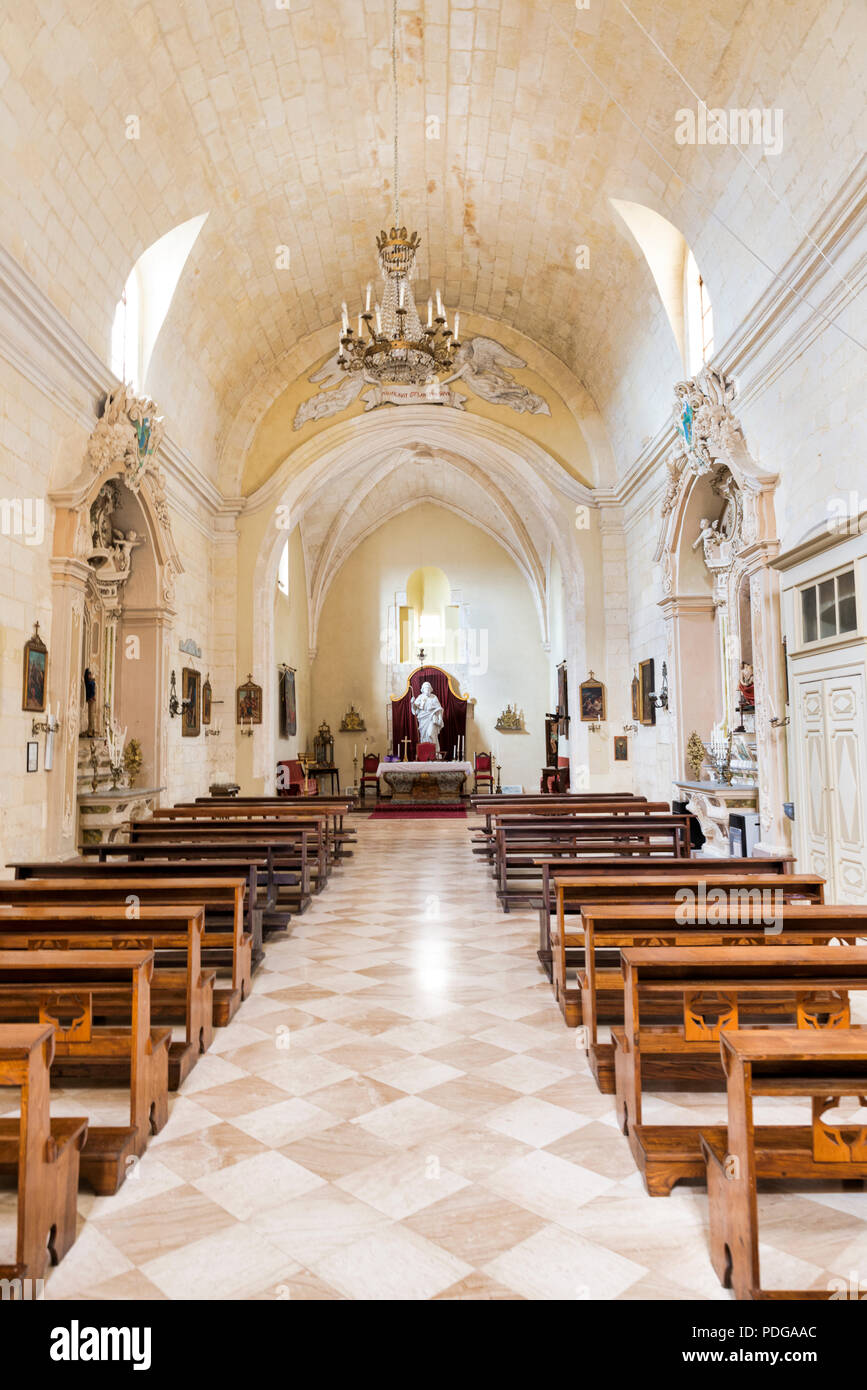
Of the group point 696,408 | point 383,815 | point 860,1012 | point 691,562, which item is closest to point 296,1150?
point 860,1012

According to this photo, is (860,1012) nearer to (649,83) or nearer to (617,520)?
(649,83)

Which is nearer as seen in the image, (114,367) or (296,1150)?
(296,1150)

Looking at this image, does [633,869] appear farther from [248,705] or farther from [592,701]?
[248,705]

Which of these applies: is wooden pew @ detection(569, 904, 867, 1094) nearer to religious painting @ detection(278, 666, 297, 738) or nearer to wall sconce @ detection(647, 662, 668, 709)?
wall sconce @ detection(647, 662, 668, 709)

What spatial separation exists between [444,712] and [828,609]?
14573 mm

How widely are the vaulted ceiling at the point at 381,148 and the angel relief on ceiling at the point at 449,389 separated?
1486 millimetres

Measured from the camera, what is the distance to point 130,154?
334 inches

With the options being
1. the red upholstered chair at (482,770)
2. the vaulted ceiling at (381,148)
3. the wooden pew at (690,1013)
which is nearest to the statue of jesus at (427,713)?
the red upholstered chair at (482,770)

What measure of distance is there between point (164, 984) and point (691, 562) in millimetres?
8940

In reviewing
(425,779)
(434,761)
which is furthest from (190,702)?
(434,761)

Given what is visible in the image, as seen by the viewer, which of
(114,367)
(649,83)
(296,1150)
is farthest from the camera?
(114,367)

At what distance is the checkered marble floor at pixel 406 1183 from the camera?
2285 mm

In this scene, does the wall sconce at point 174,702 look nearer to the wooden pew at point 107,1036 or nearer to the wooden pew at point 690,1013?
the wooden pew at point 107,1036

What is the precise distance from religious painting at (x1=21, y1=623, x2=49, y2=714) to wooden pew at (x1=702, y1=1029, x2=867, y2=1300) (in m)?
6.84
